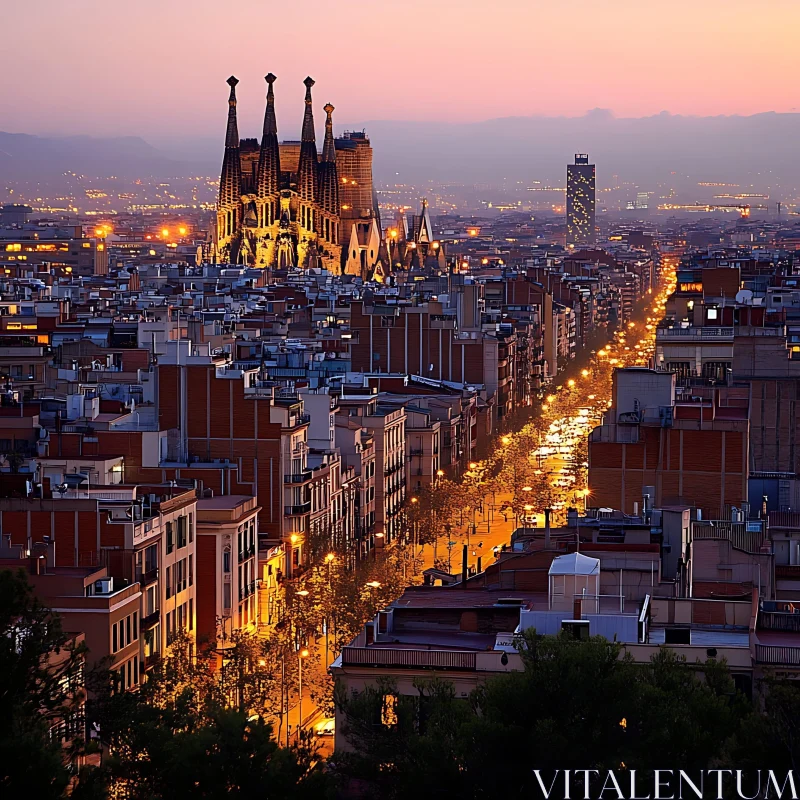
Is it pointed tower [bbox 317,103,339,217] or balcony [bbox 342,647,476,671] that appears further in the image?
pointed tower [bbox 317,103,339,217]

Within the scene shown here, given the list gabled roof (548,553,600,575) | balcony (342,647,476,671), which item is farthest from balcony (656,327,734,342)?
balcony (342,647,476,671)

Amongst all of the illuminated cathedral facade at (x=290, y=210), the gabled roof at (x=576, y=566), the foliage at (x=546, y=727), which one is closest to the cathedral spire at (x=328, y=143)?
the illuminated cathedral facade at (x=290, y=210)

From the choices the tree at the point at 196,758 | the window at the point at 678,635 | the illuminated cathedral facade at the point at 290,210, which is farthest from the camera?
the illuminated cathedral facade at the point at 290,210

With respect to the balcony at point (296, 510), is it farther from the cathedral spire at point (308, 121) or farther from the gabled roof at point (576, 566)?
the cathedral spire at point (308, 121)

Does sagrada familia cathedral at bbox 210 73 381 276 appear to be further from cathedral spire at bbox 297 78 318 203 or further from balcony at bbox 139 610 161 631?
balcony at bbox 139 610 161 631

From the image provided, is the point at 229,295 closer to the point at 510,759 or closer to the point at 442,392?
the point at 442,392

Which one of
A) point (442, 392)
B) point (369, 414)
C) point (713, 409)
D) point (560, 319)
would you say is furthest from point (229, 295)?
point (713, 409)
